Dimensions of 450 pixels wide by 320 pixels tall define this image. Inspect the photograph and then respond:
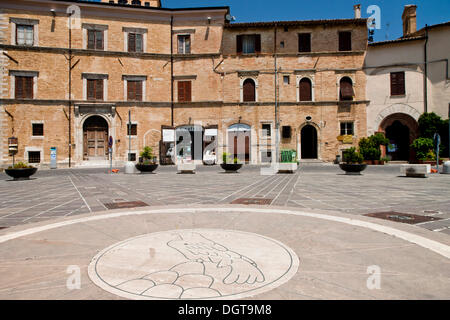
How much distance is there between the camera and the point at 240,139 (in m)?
24.5

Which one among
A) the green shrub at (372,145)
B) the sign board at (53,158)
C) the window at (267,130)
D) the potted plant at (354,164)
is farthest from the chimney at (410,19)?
the sign board at (53,158)

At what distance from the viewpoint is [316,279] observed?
2.37 metres

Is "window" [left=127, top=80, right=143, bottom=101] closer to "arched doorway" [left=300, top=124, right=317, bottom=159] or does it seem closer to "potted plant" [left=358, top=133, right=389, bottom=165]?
"arched doorway" [left=300, top=124, right=317, bottom=159]

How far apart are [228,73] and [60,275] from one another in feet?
77.0

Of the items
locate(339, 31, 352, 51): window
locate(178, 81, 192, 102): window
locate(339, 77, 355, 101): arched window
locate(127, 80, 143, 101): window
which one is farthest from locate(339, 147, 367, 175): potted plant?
locate(127, 80, 143, 101): window

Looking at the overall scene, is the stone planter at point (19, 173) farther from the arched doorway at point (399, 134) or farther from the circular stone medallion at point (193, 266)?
the arched doorway at point (399, 134)

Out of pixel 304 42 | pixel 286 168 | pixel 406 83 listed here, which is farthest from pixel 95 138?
pixel 406 83

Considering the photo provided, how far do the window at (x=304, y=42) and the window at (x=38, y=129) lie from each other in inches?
876

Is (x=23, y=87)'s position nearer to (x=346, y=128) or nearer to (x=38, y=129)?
(x=38, y=129)

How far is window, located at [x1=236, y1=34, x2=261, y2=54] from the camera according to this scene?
80.2 ft
